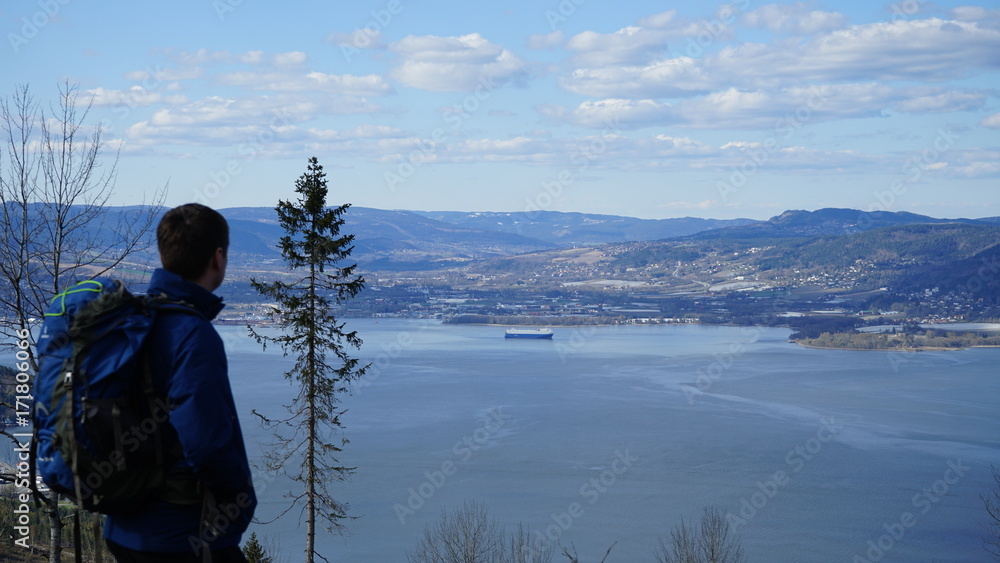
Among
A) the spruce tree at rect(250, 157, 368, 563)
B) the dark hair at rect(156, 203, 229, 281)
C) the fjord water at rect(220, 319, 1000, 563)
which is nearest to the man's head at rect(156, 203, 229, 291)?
the dark hair at rect(156, 203, 229, 281)

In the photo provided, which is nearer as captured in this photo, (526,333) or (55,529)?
(55,529)

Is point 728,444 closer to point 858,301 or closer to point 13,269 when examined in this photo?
point 13,269

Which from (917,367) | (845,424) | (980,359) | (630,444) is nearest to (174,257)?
(630,444)

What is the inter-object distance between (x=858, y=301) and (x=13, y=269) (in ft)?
267

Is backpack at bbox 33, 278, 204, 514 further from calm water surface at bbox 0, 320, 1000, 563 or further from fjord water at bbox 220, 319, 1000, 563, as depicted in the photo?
fjord water at bbox 220, 319, 1000, 563

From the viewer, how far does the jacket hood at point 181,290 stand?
153 centimetres

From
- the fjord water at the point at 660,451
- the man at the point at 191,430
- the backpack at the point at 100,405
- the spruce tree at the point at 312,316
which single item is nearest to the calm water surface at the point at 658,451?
the fjord water at the point at 660,451

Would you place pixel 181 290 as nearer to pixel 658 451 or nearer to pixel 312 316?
pixel 312 316

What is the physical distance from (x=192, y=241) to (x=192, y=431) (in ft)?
1.19

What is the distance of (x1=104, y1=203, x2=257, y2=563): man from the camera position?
1.42 metres

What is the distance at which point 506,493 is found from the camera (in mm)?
20578

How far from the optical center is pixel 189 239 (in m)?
1.56

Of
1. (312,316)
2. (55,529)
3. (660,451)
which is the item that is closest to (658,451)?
(660,451)

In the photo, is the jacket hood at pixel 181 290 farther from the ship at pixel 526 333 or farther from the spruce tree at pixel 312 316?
the ship at pixel 526 333
